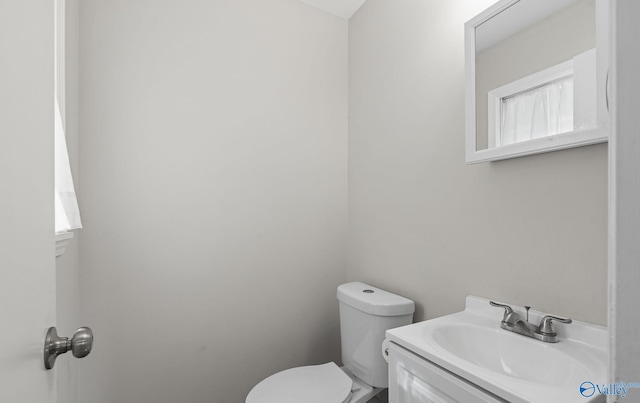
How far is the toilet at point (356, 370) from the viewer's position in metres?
1.25

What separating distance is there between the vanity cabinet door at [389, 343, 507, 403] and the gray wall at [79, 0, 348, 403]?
90cm

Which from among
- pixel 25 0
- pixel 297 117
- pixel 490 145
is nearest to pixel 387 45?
pixel 297 117

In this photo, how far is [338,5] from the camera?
1.83m

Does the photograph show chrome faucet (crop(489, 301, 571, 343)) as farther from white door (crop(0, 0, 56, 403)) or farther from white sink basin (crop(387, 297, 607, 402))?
white door (crop(0, 0, 56, 403))

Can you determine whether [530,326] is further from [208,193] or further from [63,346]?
[208,193]

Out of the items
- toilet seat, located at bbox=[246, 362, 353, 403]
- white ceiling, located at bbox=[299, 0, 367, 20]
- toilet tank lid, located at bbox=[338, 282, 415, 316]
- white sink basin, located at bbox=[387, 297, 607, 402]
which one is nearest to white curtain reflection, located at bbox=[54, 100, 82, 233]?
toilet seat, located at bbox=[246, 362, 353, 403]

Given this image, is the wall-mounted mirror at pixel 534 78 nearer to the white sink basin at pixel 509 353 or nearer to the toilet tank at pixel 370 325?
the white sink basin at pixel 509 353

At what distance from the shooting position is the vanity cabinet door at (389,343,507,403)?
73 cm

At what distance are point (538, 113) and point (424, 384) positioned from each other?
2.85 feet

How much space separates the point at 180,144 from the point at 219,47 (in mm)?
549

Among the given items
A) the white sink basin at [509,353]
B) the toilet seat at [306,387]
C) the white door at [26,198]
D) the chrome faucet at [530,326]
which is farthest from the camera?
the toilet seat at [306,387]

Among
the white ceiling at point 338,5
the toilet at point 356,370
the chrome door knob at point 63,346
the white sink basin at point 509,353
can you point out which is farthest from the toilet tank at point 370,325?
the white ceiling at point 338,5

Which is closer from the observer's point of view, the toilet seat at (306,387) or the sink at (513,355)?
the sink at (513,355)

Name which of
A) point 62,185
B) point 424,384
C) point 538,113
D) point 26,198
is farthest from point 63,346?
point 538,113
